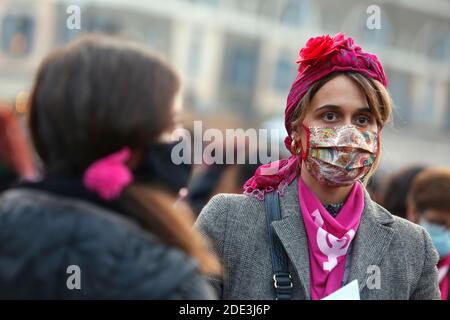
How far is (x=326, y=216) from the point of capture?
117 inches

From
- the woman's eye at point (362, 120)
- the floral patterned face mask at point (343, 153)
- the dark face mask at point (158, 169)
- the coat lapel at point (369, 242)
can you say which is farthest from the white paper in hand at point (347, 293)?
the dark face mask at point (158, 169)

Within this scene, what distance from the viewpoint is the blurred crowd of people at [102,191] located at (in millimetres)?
2092

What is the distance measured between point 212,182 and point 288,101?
296 centimetres

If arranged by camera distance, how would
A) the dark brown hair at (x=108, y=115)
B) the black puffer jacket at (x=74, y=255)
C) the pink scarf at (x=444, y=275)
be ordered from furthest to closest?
1. the pink scarf at (x=444, y=275)
2. the dark brown hair at (x=108, y=115)
3. the black puffer jacket at (x=74, y=255)

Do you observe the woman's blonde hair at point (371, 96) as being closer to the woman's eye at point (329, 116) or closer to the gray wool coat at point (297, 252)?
the woman's eye at point (329, 116)

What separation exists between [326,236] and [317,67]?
654 mm

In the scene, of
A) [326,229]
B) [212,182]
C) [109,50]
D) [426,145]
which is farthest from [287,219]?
[426,145]

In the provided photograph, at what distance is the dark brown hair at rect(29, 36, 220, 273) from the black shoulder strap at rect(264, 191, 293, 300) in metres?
0.58

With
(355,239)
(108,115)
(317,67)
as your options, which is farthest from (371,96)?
→ (108,115)

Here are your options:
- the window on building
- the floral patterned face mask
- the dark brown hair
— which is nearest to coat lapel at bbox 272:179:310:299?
the floral patterned face mask

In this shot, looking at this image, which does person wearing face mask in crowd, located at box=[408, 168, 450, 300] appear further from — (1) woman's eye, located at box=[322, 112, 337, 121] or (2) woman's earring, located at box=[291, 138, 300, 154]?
(1) woman's eye, located at box=[322, 112, 337, 121]

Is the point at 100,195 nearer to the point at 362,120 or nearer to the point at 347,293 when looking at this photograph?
the point at 347,293

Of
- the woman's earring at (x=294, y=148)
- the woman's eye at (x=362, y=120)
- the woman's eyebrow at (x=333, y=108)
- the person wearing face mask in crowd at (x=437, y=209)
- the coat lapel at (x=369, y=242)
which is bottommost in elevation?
the person wearing face mask in crowd at (x=437, y=209)

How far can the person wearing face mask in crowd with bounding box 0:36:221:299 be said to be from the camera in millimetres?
2092
